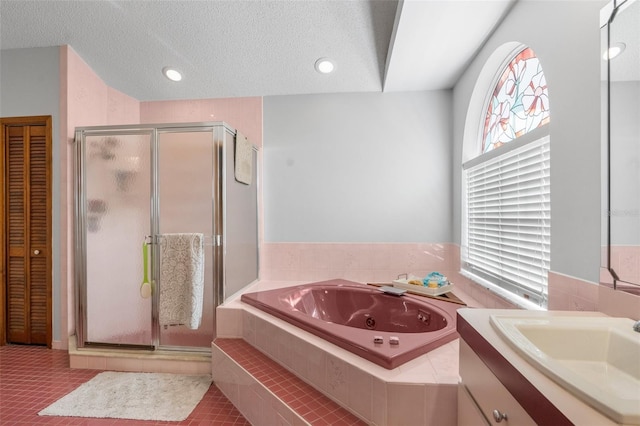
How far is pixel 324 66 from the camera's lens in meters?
2.47

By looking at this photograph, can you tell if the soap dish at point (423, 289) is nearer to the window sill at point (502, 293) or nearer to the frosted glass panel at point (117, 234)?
the window sill at point (502, 293)

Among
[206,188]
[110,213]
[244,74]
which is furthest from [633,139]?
[110,213]

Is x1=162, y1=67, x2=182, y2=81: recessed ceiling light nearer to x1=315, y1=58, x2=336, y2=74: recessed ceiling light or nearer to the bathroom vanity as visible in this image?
x1=315, y1=58, x2=336, y2=74: recessed ceiling light

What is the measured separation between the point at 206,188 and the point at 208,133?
1.30 ft

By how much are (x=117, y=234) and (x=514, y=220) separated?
270cm

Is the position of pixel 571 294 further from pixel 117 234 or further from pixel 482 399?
pixel 117 234

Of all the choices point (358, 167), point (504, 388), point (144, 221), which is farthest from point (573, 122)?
point (144, 221)

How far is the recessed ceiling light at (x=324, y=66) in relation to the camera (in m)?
2.42

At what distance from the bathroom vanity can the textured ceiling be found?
1.68 meters

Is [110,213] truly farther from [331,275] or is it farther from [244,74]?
[331,275]

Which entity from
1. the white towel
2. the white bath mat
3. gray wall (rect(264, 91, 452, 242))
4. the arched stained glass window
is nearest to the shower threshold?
the white bath mat

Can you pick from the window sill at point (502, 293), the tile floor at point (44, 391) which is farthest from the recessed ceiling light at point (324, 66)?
the tile floor at point (44, 391)

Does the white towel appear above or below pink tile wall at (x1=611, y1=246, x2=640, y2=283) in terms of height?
below

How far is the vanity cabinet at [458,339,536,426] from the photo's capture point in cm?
66
